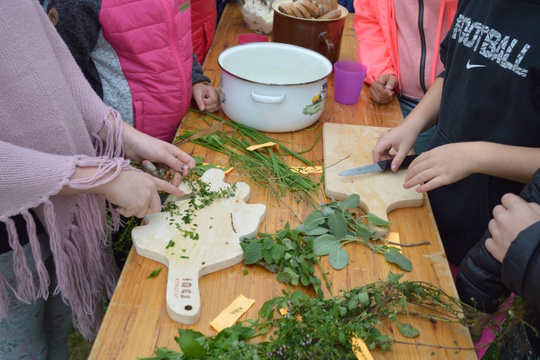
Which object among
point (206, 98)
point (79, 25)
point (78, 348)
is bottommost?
point (78, 348)

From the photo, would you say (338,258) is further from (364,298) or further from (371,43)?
(371,43)

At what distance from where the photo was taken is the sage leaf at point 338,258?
41.8 inches

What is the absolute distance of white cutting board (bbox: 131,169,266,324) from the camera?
0.92 m

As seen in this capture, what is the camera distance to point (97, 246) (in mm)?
1169

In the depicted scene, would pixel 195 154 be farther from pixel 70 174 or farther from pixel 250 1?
pixel 250 1

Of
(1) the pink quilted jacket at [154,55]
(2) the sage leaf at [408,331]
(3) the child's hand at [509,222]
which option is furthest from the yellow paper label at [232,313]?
(1) the pink quilted jacket at [154,55]

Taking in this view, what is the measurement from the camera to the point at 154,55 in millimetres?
1457

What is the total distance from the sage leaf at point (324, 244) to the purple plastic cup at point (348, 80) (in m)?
0.85

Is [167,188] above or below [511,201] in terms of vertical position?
below

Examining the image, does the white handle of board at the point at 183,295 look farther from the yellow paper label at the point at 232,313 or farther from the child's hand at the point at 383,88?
the child's hand at the point at 383,88

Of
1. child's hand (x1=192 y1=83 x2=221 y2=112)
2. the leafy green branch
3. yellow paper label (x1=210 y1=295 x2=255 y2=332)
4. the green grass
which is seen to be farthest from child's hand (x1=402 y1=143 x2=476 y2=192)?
the green grass

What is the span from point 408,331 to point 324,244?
0.28 meters

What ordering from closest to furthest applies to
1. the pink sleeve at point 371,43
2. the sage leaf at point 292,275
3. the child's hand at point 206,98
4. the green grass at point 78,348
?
1. the sage leaf at point 292,275
2. the child's hand at point 206,98
3. the pink sleeve at point 371,43
4. the green grass at point 78,348

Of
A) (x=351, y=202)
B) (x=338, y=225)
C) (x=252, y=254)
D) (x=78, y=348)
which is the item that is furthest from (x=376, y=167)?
(x=78, y=348)
